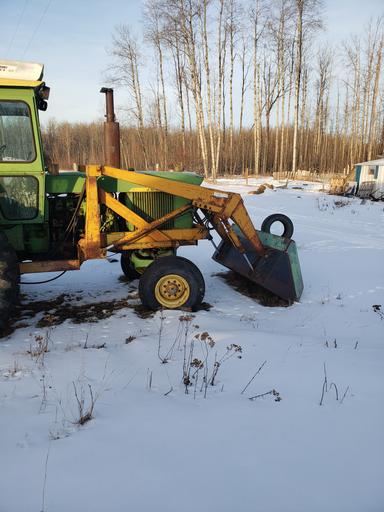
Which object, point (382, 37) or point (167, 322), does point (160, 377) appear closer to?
point (167, 322)

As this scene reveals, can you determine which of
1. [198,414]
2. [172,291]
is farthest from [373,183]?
[198,414]

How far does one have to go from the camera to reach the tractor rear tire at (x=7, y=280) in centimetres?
387

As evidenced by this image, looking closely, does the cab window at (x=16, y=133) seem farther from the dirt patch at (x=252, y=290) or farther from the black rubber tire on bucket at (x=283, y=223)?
the black rubber tire on bucket at (x=283, y=223)

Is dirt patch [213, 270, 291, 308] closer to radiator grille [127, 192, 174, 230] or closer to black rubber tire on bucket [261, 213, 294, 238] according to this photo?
black rubber tire on bucket [261, 213, 294, 238]

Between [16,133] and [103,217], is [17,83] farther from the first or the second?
[103,217]

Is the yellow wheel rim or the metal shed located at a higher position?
the metal shed

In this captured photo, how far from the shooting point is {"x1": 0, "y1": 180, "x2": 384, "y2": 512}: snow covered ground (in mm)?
1861

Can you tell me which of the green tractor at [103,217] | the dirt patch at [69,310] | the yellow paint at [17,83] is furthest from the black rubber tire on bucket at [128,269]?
the yellow paint at [17,83]

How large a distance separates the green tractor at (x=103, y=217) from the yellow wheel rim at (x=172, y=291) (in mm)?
12

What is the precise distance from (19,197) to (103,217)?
107 cm

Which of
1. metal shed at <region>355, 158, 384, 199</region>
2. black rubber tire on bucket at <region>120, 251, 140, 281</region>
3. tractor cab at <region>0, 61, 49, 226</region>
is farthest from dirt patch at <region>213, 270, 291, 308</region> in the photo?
metal shed at <region>355, 158, 384, 199</region>

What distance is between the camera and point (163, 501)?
180cm

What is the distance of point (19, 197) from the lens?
4316 mm

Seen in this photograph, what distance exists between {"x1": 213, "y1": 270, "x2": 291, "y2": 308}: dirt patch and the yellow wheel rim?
1.23 m
